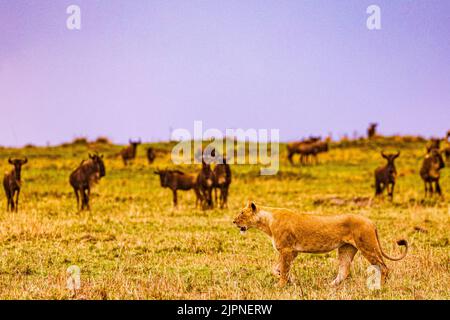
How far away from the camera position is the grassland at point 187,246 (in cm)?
970

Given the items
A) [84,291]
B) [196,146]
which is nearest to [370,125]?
[196,146]

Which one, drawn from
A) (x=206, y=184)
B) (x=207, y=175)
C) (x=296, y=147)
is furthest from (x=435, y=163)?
(x=296, y=147)

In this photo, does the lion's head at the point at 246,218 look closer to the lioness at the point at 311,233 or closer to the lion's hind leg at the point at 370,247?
the lioness at the point at 311,233

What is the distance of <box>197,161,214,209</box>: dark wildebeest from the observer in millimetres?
23781

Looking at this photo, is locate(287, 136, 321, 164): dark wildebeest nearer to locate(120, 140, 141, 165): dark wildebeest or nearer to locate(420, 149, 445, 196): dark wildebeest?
locate(120, 140, 141, 165): dark wildebeest

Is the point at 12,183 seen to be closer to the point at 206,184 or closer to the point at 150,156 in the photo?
the point at 206,184

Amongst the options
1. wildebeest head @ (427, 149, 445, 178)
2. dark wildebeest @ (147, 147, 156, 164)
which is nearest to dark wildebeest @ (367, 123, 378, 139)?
dark wildebeest @ (147, 147, 156, 164)

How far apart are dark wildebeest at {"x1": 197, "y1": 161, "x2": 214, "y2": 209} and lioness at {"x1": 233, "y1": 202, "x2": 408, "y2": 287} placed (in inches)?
531

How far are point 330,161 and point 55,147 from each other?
785 inches

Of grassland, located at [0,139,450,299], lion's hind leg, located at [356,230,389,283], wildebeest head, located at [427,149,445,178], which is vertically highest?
wildebeest head, located at [427,149,445,178]

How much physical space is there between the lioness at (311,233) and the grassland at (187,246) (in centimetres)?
42

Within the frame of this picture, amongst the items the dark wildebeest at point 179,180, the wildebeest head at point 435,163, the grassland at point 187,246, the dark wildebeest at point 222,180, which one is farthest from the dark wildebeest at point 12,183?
the wildebeest head at point 435,163

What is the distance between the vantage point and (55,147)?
169ft

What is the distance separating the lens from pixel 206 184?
24.0 meters
